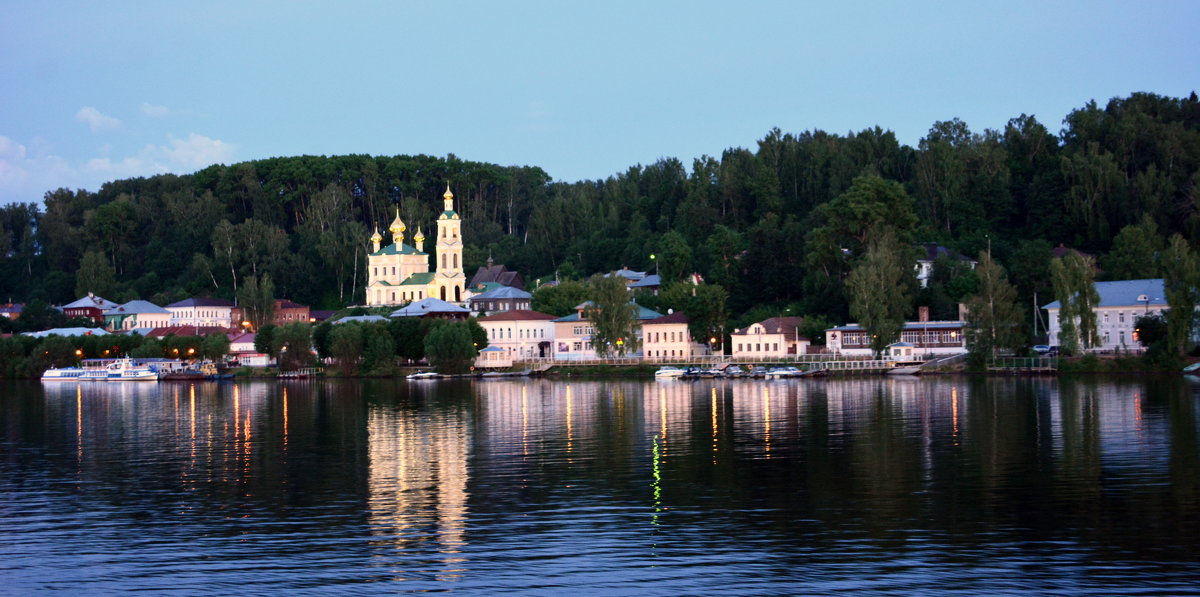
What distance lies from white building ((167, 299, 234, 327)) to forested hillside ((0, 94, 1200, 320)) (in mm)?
6486

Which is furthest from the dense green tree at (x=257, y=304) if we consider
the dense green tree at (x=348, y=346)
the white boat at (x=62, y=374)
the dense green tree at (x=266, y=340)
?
the dense green tree at (x=348, y=346)

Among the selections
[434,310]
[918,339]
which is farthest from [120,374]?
[918,339]

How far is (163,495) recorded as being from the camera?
107 feet

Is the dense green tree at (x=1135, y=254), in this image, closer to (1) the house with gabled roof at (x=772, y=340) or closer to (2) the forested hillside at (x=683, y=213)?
(2) the forested hillside at (x=683, y=213)

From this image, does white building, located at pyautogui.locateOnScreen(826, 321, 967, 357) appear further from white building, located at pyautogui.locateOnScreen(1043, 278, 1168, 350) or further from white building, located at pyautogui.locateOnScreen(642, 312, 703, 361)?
white building, located at pyautogui.locateOnScreen(642, 312, 703, 361)

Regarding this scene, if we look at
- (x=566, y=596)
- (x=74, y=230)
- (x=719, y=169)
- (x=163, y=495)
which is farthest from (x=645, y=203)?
(x=566, y=596)

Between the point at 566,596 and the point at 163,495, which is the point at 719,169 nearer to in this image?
the point at 163,495

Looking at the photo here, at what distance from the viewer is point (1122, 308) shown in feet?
279

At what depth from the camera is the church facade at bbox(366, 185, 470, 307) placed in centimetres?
14312

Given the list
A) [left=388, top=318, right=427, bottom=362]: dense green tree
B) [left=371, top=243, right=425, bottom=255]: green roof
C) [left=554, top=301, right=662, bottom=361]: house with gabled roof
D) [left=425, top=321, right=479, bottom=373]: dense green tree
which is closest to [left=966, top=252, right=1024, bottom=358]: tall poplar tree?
[left=554, top=301, right=662, bottom=361]: house with gabled roof

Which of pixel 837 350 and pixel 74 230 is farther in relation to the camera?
pixel 74 230

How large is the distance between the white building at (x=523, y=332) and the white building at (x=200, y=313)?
42770 millimetres

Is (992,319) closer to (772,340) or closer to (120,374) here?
(772,340)

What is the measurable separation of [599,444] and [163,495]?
14894 mm
